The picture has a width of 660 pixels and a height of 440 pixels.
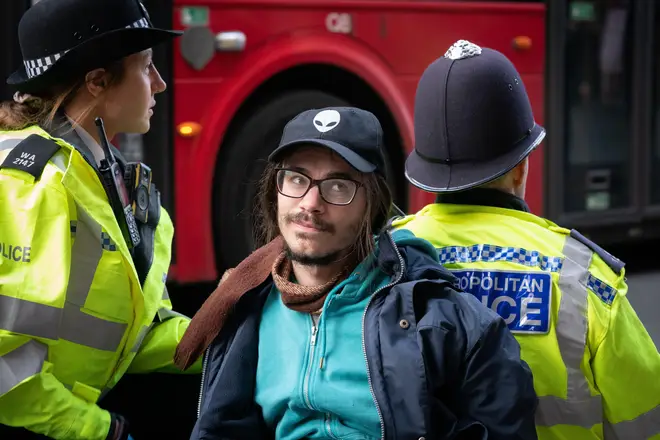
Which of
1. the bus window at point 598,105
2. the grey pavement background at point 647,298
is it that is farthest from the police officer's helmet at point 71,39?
the bus window at point 598,105

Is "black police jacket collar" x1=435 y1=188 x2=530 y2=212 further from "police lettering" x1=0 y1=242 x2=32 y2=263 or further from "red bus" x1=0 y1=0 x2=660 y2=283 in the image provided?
"red bus" x1=0 y1=0 x2=660 y2=283

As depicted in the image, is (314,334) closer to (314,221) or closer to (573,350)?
(314,221)

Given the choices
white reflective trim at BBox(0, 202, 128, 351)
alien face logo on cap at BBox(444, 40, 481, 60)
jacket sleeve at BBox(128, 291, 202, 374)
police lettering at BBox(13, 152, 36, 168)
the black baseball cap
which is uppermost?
alien face logo on cap at BBox(444, 40, 481, 60)

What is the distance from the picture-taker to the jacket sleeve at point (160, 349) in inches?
107

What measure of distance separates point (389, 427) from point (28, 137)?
1.16 metres

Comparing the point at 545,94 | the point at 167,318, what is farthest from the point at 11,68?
the point at 545,94

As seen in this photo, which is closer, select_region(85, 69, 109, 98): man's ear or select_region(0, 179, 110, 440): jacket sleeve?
select_region(0, 179, 110, 440): jacket sleeve

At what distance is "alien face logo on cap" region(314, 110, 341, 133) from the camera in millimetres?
2074

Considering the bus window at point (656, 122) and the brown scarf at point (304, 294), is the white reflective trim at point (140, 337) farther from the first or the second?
the bus window at point (656, 122)

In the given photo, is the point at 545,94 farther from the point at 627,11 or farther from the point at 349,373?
the point at 349,373

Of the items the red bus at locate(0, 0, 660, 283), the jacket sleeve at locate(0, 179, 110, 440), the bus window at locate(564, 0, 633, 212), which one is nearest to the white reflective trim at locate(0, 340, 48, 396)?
the jacket sleeve at locate(0, 179, 110, 440)

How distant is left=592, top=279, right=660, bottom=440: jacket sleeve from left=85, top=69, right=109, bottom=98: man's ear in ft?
4.48

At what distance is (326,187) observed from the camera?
6.85ft

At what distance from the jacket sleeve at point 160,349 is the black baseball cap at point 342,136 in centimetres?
80
